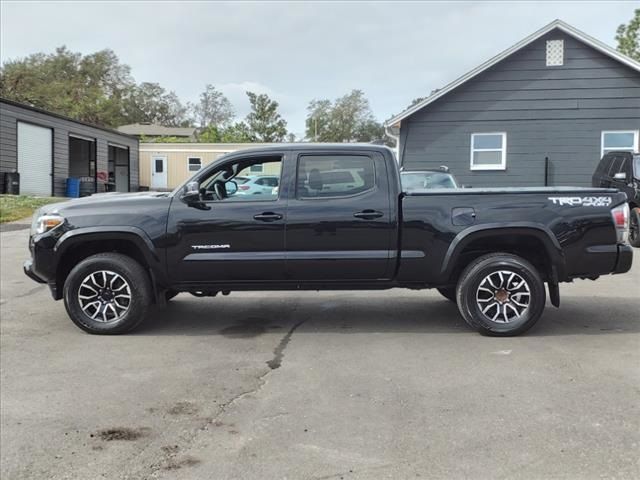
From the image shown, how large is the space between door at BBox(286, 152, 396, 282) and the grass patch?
13904mm

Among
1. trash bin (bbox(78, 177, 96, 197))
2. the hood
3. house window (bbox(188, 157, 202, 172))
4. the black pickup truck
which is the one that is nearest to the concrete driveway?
the black pickup truck

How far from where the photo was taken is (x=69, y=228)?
5871mm

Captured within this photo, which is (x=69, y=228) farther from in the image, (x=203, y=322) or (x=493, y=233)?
(x=493, y=233)

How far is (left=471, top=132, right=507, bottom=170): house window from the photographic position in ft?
63.2

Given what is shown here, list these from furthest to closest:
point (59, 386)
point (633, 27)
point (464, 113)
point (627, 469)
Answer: point (633, 27) < point (464, 113) < point (59, 386) < point (627, 469)

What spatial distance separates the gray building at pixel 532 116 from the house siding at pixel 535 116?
0.03 meters

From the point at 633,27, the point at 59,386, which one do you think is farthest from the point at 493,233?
the point at 633,27

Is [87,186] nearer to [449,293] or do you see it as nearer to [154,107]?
[449,293]

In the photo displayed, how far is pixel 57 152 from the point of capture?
27234 millimetres

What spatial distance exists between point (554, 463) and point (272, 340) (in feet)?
10.0

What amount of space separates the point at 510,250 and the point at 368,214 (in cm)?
151

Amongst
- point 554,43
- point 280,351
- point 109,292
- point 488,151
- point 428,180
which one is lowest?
point 280,351

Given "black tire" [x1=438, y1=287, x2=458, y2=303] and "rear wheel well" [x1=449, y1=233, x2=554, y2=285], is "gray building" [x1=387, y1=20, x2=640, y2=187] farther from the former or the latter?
"rear wheel well" [x1=449, y1=233, x2=554, y2=285]

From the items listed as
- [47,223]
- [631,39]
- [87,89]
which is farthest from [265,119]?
[47,223]
